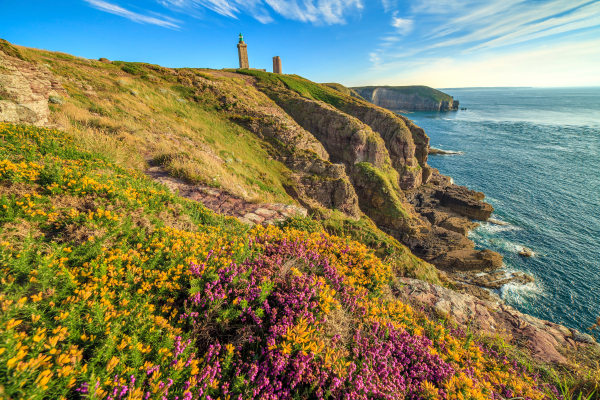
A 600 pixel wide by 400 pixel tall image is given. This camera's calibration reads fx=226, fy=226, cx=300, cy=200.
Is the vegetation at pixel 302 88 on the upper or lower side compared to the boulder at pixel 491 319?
upper

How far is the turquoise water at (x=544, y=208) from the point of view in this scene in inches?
1021

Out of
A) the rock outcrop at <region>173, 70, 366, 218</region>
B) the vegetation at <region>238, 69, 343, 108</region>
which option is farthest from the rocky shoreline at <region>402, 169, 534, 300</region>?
the vegetation at <region>238, 69, 343, 108</region>

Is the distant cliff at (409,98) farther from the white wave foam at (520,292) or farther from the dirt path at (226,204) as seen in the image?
the dirt path at (226,204)

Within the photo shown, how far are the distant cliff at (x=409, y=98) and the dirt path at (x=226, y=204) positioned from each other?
682 feet

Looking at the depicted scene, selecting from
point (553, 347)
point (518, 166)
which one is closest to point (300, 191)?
point (553, 347)

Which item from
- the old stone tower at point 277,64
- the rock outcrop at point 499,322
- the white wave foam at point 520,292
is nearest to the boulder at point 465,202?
the white wave foam at point 520,292

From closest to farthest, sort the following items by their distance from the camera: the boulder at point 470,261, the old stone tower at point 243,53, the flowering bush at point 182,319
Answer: the flowering bush at point 182,319, the boulder at point 470,261, the old stone tower at point 243,53

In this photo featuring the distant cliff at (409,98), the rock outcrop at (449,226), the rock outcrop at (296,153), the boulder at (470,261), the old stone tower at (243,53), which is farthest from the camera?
the distant cliff at (409,98)

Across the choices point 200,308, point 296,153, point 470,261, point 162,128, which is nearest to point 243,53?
point 296,153

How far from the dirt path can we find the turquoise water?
31.3 metres

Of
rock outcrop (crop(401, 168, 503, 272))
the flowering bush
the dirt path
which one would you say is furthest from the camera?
rock outcrop (crop(401, 168, 503, 272))

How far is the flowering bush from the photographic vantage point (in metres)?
2.35

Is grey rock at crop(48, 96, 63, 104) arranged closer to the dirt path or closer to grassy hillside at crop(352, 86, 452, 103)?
the dirt path

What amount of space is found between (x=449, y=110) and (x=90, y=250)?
220821 mm
